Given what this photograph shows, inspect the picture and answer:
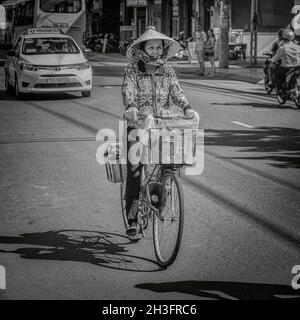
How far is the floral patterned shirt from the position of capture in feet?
21.8

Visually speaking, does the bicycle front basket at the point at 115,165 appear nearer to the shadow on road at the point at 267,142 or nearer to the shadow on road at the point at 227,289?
the shadow on road at the point at 227,289

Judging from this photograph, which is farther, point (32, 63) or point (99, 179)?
point (32, 63)

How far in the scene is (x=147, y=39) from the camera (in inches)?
264

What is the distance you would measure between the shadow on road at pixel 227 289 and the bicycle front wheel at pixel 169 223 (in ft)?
1.29

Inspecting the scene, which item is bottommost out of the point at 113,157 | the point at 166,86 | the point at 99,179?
the point at 99,179

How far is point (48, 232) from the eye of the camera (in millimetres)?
7281

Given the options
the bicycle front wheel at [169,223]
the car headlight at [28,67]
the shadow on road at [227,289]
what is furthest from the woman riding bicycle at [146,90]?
the car headlight at [28,67]

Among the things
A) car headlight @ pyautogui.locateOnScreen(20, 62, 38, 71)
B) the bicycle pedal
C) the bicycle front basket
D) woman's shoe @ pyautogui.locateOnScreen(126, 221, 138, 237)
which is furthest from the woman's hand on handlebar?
car headlight @ pyautogui.locateOnScreen(20, 62, 38, 71)

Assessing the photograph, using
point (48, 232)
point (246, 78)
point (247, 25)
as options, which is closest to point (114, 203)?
point (48, 232)

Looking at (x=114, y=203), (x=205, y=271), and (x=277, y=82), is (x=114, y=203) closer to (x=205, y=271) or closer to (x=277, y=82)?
(x=205, y=271)

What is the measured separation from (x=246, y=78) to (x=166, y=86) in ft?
70.5

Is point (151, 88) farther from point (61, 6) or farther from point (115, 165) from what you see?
point (61, 6)

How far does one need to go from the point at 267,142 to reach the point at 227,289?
7.49m

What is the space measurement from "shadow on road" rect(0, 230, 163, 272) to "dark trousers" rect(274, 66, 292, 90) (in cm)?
1219
